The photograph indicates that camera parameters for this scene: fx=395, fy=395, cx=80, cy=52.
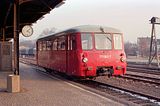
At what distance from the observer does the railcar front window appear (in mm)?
18234

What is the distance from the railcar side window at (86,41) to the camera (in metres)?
18.0

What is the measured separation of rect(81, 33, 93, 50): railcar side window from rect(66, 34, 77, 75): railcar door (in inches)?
16.2

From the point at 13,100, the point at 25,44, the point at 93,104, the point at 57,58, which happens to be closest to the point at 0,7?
Result: the point at 57,58

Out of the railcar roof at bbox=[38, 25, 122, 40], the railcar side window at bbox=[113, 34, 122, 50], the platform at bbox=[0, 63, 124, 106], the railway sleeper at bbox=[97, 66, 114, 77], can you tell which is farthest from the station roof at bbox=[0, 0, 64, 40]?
the platform at bbox=[0, 63, 124, 106]

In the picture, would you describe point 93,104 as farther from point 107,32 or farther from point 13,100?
point 107,32

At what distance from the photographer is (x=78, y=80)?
2034cm

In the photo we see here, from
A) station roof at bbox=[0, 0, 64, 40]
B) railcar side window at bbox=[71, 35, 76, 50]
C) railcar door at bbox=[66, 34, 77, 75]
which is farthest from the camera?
station roof at bbox=[0, 0, 64, 40]

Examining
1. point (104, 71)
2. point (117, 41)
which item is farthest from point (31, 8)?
point (104, 71)

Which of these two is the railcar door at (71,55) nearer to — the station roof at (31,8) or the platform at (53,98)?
the station roof at (31,8)

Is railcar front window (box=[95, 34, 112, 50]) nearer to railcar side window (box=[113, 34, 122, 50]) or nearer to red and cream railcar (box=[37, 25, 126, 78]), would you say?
red and cream railcar (box=[37, 25, 126, 78])

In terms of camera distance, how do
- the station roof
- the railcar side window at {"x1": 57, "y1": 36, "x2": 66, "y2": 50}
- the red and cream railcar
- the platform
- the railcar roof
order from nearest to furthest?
the platform
the red and cream railcar
the railcar roof
the station roof
the railcar side window at {"x1": 57, "y1": 36, "x2": 66, "y2": 50}

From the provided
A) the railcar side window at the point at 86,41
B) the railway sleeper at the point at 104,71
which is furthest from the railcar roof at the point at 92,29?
the railway sleeper at the point at 104,71

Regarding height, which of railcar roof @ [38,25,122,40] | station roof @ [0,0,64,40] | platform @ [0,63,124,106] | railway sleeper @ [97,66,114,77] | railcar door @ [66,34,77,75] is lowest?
platform @ [0,63,124,106]

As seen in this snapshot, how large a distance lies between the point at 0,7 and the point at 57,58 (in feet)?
12.9
